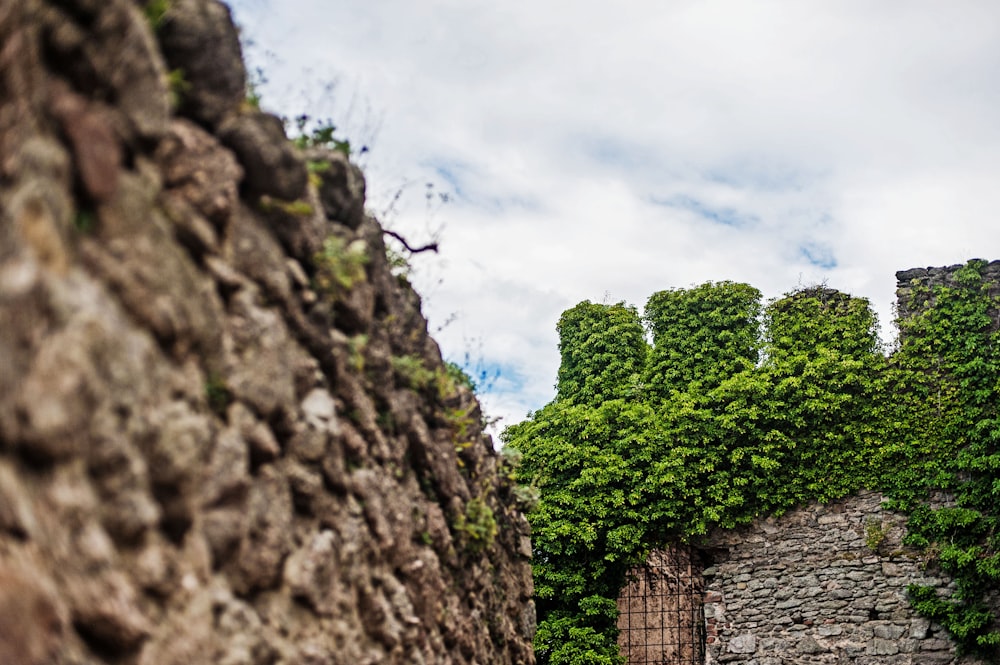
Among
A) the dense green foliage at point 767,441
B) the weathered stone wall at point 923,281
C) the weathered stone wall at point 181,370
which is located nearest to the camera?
the weathered stone wall at point 181,370

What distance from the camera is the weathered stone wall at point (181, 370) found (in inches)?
82.1

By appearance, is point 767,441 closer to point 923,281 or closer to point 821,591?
point 821,591

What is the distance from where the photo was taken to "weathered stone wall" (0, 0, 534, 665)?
209 cm

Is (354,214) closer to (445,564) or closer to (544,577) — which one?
(445,564)

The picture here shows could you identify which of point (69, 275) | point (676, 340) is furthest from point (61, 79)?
point (676, 340)

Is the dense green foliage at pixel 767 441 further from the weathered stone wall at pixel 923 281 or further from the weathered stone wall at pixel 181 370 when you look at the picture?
the weathered stone wall at pixel 181 370

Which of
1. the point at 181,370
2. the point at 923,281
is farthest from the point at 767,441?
the point at 181,370

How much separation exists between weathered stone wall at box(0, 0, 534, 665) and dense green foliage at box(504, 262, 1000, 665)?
832 cm

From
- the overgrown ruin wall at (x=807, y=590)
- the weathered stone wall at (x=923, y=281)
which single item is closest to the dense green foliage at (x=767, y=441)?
the weathered stone wall at (x=923, y=281)

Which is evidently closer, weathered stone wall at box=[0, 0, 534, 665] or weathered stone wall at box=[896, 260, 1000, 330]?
weathered stone wall at box=[0, 0, 534, 665]

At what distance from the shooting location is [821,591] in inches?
470

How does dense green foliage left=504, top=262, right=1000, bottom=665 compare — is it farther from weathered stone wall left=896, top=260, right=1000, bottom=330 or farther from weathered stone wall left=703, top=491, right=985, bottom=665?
weathered stone wall left=703, top=491, right=985, bottom=665

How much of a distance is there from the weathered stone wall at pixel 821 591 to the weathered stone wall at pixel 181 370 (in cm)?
883

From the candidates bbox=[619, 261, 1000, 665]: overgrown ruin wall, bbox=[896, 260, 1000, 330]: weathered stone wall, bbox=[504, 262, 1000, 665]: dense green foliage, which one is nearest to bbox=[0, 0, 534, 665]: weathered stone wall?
bbox=[504, 262, 1000, 665]: dense green foliage
